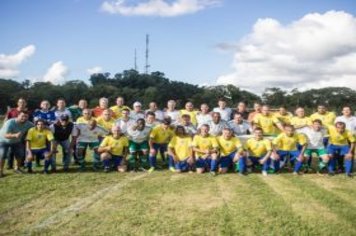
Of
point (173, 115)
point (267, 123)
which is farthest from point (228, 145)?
point (173, 115)

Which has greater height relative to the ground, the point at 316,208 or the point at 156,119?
the point at 156,119

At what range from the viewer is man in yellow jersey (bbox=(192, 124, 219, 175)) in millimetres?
9938

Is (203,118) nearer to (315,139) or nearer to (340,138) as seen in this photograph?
(315,139)

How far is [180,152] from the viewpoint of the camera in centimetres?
1024

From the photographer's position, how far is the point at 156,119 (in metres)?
11.6

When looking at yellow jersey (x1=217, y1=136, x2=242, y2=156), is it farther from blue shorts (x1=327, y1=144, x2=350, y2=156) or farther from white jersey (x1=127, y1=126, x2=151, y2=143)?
blue shorts (x1=327, y1=144, x2=350, y2=156)

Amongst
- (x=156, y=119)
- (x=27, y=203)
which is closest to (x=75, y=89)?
(x=156, y=119)

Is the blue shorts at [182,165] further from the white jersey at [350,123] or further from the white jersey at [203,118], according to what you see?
the white jersey at [350,123]

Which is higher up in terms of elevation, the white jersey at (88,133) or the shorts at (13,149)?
the white jersey at (88,133)

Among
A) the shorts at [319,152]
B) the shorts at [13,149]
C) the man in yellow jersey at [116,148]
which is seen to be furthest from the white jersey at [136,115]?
the shorts at [319,152]

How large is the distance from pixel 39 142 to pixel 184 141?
356cm

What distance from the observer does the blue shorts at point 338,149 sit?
1006cm

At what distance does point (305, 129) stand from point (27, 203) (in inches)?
281

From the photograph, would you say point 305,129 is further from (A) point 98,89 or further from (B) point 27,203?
(A) point 98,89
